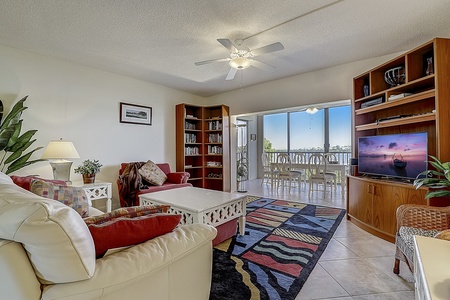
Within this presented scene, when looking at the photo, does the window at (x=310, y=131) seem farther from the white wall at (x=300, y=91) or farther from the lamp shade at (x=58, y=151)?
the lamp shade at (x=58, y=151)

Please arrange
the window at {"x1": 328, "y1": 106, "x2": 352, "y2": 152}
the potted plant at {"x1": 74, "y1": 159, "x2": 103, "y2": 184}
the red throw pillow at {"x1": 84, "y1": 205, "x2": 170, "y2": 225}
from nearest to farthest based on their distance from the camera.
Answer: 1. the red throw pillow at {"x1": 84, "y1": 205, "x2": 170, "y2": 225}
2. the potted plant at {"x1": 74, "y1": 159, "x2": 103, "y2": 184}
3. the window at {"x1": 328, "y1": 106, "x2": 352, "y2": 152}

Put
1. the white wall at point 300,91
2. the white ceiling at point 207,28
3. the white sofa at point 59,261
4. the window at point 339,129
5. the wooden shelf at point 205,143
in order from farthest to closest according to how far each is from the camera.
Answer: the window at point 339,129, the wooden shelf at point 205,143, the white wall at point 300,91, the white ceiling at point 207,28, the white sofa at point 59,261

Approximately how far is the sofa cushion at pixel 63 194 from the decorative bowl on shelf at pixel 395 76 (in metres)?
3.59

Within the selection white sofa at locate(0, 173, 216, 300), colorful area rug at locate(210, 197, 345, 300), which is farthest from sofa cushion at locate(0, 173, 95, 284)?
colorful area rug at locate(210, 197, 345, 300)

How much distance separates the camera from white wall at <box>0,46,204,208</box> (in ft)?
9.39

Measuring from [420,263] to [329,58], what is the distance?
10.3 ft

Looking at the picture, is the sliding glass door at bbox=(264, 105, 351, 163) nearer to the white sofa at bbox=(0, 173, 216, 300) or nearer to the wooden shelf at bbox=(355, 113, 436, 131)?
the wooden shelf at bbox=(355, 113, 436, 131)

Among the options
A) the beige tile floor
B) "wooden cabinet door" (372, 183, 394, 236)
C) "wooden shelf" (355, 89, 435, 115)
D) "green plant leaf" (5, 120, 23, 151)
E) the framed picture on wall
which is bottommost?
the beige tile floor

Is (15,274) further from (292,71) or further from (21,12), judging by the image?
(292,71)

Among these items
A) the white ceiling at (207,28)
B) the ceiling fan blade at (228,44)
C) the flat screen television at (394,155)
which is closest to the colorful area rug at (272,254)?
the flat screen television at (394,155)

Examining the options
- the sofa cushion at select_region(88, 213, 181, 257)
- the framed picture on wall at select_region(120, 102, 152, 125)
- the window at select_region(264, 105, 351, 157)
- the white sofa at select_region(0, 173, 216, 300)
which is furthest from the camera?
the window at select_region(264, 105, 351, 157)

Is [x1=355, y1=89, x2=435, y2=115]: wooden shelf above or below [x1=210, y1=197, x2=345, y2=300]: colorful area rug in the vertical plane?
above

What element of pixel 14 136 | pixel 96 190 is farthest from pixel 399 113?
pixel 14 136

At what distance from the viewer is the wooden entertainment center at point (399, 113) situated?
6.77ft
